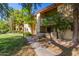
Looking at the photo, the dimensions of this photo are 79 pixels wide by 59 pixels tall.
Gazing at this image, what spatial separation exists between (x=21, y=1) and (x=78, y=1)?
30.9 inches

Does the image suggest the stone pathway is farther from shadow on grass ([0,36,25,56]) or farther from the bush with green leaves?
the bush with green leaves

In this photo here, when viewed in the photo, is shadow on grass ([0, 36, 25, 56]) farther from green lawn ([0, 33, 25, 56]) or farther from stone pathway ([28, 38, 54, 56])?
stone pathway ([28, 38, 54, 56])

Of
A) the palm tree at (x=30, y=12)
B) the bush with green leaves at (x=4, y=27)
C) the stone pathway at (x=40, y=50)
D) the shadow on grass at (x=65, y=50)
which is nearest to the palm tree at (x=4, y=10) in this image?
the bush with green leaves at (x=4, y=27)

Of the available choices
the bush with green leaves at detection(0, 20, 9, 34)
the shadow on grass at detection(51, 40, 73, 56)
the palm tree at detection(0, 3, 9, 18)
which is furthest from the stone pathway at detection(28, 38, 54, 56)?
the palm tree at detection(0, 3, 9, 18)

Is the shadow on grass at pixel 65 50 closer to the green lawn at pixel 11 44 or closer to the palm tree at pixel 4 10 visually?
the green lawn at pixel 11 44

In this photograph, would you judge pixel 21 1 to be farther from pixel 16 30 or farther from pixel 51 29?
pixel 51 29

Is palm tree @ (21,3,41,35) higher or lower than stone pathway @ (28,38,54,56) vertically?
higher

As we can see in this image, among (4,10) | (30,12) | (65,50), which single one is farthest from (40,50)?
(4,10)

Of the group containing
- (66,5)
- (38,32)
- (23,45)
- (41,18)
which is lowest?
(23,45)

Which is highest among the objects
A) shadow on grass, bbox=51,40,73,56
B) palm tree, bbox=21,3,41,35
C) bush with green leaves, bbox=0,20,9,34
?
palm tree, bbox=21,3,41,35

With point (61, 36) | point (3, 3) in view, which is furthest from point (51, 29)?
point (3, 3)

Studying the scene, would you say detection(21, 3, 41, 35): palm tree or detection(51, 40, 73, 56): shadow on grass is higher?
detection(21, 3, 41, 35): palm tree

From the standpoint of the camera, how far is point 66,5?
2316mm

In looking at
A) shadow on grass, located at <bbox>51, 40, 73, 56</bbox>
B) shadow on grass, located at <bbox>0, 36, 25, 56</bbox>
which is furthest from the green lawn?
shadow on grass, located at <bbox>51, 40, 73, 56</bbox>
